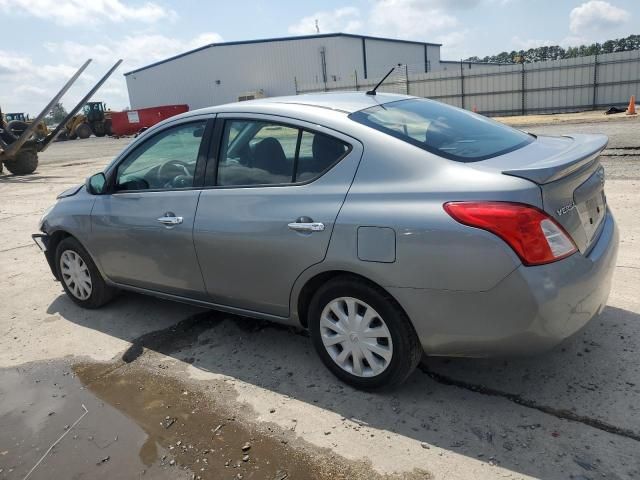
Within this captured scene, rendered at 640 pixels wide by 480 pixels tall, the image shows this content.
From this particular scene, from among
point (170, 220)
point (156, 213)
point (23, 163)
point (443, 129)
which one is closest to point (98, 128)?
point (23, 163)

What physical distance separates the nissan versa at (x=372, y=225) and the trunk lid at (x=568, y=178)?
0.01 m

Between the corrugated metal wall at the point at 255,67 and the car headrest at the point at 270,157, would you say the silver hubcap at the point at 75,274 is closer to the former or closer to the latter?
the car headrest at the point at 270,157

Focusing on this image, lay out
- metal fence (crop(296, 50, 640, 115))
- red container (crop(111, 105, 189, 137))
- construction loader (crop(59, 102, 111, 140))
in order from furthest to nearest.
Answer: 1. construction loader (crop(59, 102, 111, 140))
2. red container (crop(111, 105, 189, 137))
3. metal fence (crop(296, 50, 640, 115))

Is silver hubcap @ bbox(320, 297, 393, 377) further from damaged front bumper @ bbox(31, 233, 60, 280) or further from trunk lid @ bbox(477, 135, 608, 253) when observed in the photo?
damaged front bumper @ bbox(31, 233, 60, 280)

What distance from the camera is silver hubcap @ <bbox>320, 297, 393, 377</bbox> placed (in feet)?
9.55

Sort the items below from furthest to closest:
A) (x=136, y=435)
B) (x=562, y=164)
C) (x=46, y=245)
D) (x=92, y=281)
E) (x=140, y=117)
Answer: (x=140, y=117) → (x=46, y=245) → (x=92, y=281) → (x=136, y=435) → (x=562, y=164)

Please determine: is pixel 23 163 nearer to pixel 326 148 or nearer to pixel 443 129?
pixel 326 148

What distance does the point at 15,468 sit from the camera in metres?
2.78

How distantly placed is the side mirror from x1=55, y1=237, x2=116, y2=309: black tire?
52 cm

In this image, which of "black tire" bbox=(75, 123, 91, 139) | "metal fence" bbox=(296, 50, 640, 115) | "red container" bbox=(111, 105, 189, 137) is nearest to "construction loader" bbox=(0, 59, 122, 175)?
"metal fence" bbox=(296, 50, 640, 115)

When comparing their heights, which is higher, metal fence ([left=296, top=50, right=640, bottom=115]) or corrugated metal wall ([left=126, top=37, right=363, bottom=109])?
corrugated metal wall ([left=126, top=37, right=363, bottom=109])

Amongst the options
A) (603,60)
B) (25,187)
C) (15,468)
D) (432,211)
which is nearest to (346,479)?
(432,211)

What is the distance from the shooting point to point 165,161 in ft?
12.9

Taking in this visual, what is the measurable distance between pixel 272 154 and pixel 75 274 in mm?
2416
